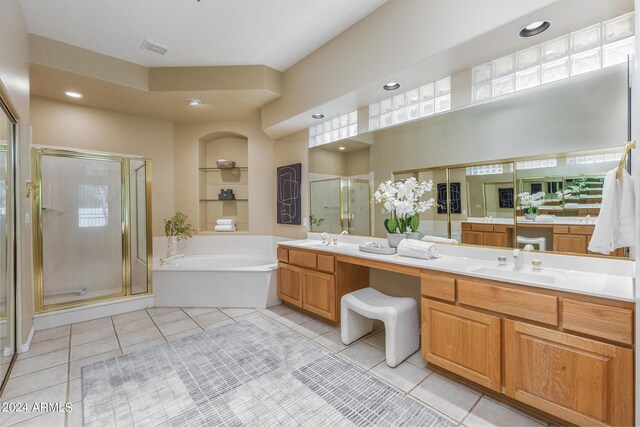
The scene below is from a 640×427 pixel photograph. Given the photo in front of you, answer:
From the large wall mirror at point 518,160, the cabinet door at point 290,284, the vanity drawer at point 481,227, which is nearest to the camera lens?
the large wall mirror at point 518,160

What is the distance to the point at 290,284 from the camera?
324 cm

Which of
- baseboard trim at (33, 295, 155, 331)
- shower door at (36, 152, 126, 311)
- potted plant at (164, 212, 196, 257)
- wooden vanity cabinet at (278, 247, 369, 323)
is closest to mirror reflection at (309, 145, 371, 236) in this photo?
wooden vanity cabinet at (278, 247, 369, 323)

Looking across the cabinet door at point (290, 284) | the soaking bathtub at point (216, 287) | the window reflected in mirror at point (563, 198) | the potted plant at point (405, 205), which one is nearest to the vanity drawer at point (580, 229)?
the window reflected in mirror at point (563, 198)

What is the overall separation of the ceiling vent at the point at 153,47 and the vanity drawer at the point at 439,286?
332 cm

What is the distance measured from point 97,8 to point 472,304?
145 inches

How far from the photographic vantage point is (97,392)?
1.85 m

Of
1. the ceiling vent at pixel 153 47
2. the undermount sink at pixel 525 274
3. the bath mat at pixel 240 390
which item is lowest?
the bath mat at pixel 240 390

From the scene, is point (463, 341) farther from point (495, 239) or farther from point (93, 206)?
point (93, 206)

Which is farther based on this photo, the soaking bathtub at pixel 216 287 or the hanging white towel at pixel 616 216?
the soaking bathtub at pixel 216 287

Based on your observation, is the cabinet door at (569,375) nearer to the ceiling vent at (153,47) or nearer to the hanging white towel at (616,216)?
the hanging white towel at (616,216)

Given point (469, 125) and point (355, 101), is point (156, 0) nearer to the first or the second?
point (355, 101)

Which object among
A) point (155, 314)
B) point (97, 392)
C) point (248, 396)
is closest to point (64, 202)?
point (155, 314)

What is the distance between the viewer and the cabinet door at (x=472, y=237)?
2213mm

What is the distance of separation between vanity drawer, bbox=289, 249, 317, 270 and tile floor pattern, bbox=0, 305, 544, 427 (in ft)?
1.98
